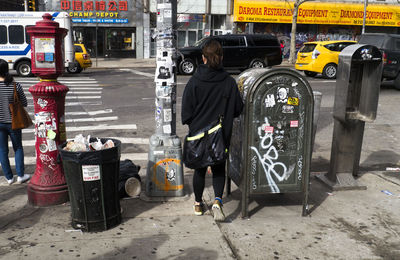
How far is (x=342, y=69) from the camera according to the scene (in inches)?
205

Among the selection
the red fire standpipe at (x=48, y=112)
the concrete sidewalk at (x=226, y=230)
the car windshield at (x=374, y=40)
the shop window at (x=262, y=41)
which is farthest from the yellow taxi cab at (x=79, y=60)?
the red fire standpipe at (x=48, y=112)

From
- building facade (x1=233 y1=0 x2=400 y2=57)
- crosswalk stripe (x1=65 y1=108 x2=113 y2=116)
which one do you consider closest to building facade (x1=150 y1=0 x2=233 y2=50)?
building facade (x1=233 y1=0 x2=400 y2=57)

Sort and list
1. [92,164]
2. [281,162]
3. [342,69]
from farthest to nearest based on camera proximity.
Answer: [342,69]
[281,162]
[92,164]

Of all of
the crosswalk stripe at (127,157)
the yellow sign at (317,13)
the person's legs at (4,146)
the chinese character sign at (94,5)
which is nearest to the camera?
the person's legs at (4,146)

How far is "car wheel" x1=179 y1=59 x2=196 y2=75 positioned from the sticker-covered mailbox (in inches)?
595

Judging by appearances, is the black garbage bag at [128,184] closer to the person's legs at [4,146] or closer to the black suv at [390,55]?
the person's legs at [4,146]

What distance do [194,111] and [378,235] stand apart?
2274 mm

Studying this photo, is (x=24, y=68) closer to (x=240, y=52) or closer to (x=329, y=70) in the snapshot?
(x=240, y=52)

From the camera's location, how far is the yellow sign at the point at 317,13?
97.5 feet

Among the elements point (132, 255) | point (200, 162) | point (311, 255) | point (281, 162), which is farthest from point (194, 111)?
point (311, 255)

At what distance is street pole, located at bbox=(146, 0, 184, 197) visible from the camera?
4699mm

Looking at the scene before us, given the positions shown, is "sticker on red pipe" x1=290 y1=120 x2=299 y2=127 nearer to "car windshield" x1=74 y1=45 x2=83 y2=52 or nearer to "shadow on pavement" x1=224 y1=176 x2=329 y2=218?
"shadow on pavement" x1=224 y1=176 x2=329 y2=218

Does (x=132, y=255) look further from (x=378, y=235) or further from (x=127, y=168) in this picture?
(x=378, y=235)

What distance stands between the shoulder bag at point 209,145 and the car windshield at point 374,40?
1273cm
